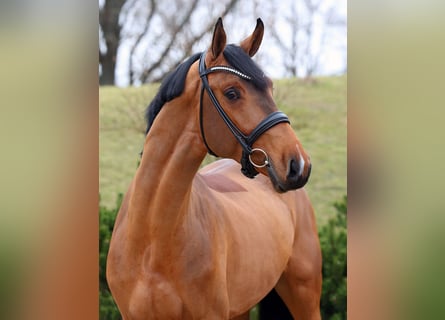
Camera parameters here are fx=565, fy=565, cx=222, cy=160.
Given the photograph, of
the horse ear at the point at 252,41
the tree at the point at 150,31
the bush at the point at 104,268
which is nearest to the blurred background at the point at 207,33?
the tree at the point at 150,31

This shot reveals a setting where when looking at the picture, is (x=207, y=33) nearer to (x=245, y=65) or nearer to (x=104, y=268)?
(x=104, y=268)

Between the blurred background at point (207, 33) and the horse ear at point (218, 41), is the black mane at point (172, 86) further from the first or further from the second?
the blurred background at point (207, 33)

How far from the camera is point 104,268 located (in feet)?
10.3

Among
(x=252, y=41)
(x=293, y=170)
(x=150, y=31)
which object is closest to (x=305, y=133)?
(x=150, y=31)

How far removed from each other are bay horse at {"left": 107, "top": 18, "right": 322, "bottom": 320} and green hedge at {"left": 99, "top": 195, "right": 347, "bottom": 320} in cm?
109

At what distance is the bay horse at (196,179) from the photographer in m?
1.72

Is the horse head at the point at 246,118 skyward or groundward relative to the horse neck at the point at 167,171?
skyward

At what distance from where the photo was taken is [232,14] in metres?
3.23

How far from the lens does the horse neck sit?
72.1 inches

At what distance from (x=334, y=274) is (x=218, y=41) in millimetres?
1843
